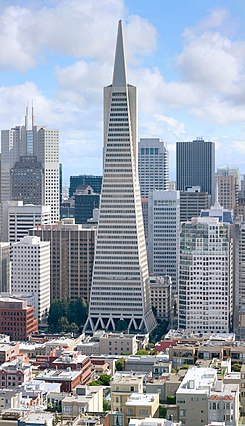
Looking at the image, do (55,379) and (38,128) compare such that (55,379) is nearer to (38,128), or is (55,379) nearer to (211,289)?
(211,289)

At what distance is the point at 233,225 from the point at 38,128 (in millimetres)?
55452

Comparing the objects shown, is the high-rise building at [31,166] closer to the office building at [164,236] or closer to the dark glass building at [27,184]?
the dark glass building at [27,184]

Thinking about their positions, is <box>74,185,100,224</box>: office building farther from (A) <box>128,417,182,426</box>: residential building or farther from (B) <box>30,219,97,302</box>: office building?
(A) <box>128,417,182,426</box>: residential building

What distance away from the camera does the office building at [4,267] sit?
96.2 meters

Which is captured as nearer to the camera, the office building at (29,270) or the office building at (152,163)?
the office building at (29,270)

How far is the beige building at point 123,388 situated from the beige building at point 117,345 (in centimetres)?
2135

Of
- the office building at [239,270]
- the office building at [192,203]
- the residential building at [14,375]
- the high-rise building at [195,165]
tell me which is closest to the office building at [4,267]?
the office building at [239,270]

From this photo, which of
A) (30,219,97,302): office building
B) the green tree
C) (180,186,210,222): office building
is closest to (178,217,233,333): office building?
the green tree

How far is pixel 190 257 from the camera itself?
7906cm

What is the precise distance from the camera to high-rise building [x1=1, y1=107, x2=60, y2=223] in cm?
13112

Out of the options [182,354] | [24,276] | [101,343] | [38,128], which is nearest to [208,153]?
[38,128]

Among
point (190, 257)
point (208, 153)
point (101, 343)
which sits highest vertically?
point (208, 153)

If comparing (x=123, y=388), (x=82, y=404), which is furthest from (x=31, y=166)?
(x=82, y=404)

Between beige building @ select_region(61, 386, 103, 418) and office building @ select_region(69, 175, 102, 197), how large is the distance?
10499cm
